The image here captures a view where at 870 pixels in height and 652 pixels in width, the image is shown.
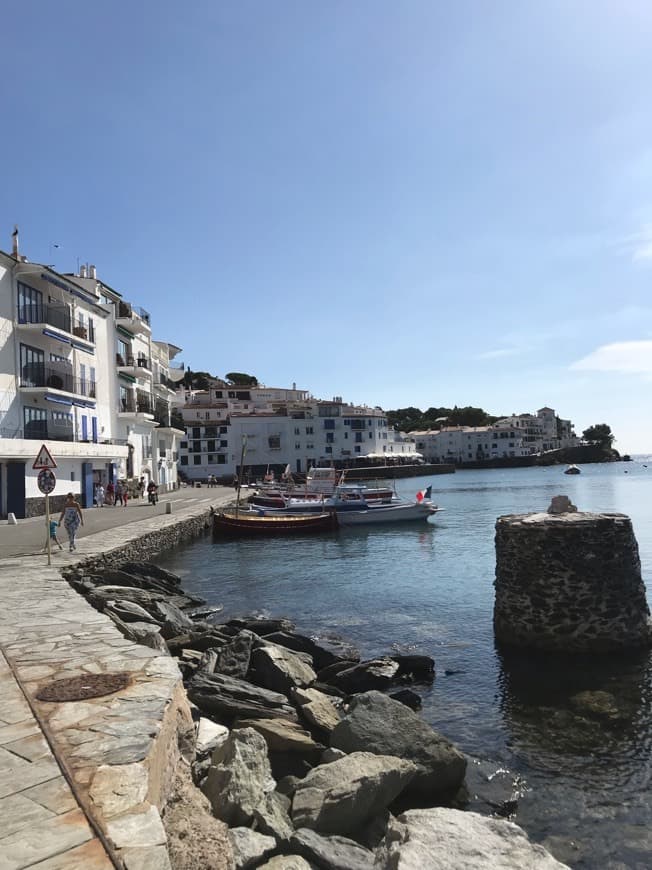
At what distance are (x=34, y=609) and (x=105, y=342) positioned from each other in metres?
38.6

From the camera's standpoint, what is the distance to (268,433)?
106m

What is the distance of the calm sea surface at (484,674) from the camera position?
741cm

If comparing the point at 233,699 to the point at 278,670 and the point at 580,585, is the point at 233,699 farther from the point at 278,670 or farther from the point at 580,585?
the point at 580,585

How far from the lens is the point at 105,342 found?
155 feet

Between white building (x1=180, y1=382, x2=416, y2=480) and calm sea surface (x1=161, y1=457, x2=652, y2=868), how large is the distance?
73.6 m

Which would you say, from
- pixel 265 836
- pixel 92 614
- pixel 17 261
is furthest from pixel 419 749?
pixel 17 261

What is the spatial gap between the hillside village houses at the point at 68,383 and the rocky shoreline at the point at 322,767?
977 inches

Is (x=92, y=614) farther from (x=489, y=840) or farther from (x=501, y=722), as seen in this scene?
(x=489, y=840)

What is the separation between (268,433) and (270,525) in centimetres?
6894

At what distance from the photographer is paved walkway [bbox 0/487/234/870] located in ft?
12.6

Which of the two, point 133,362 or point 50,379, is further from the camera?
point 133,362

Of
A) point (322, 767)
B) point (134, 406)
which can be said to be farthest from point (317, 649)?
point (134, 406)

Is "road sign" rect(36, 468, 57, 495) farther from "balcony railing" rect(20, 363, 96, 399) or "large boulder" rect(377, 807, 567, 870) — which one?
"balcony railing" rect(20, 363, 96, 399)

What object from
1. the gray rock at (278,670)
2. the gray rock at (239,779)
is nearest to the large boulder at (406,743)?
the gray rock at (239,779)
